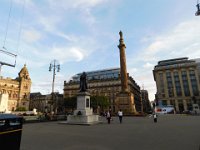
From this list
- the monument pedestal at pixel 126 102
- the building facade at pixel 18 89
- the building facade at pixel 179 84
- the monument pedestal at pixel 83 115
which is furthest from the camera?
the building facade at pixel 18 89

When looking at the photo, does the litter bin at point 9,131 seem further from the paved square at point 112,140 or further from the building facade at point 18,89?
the building facade at point 18,89

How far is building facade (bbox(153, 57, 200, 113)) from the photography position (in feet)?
254

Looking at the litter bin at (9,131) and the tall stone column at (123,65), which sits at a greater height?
the tall stone column at (123,65)

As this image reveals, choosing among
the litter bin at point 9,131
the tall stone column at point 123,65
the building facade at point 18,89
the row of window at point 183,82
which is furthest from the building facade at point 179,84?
the litter bin at point 9,131

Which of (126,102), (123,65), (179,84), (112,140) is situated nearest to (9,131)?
(112,140)

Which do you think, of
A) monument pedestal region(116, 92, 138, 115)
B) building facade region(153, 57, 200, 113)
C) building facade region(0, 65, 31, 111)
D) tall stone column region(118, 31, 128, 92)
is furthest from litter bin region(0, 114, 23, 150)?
building facade region(0, 65, 31, 111)

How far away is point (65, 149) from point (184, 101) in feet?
279

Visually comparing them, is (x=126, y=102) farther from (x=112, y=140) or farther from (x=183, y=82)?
(x=183, y=82)

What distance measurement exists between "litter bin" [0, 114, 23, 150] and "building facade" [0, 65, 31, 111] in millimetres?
89237

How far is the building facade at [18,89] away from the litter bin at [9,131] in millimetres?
89237

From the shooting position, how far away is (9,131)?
14.7 ft

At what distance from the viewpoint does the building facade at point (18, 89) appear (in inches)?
3263

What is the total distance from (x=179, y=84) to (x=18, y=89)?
9584cm

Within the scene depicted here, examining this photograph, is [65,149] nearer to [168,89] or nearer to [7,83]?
[168,89]
